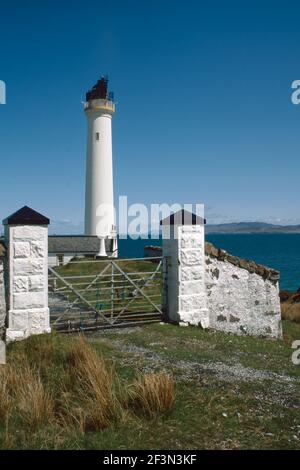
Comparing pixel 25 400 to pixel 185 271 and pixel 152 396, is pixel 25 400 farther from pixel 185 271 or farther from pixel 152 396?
pixel 185 271

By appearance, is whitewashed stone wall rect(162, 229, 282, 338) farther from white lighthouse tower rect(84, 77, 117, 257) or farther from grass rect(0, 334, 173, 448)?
white lighthouse tower rect(84, 77, 117, 257)

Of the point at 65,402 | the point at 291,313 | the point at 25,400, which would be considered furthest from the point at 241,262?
the point at 25,400

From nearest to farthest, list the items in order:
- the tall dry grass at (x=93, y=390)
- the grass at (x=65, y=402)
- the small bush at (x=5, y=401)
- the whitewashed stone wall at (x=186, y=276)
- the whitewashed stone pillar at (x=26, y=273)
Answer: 1. the grass at (x=65, y=402)
2. the tall dry grass at (x=93, y=390)
3. the small bush at (x=5, y=401)
4. the whitewashed stone pillar at (x=26, y=273)
5. the whitewashed stone wall at (x=186, y=276)

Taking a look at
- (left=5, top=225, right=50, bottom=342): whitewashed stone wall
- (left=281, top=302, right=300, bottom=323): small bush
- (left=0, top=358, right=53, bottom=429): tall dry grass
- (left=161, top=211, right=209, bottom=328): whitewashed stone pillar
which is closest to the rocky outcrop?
(left=161, top=211, right=209, bottom=328): whitewashed stone pillar

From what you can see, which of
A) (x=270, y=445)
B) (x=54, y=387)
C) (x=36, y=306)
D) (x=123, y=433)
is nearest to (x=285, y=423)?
(x=270, y=445)

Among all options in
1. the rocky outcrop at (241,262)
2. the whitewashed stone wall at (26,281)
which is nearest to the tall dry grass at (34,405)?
the whitewashed stone wall at (26,281)

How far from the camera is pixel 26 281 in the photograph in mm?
8242

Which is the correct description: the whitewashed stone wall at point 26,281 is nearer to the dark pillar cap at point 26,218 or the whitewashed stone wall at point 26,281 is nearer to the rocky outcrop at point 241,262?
the dark pillar cap at point 26,218

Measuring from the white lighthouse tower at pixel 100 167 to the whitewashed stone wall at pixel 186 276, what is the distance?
79.5 ft

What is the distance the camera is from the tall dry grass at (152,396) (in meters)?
4.77

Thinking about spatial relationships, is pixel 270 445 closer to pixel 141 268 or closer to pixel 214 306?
pixel 214 306

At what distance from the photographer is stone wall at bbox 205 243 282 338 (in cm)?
1035

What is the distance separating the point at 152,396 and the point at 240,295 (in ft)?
20.8

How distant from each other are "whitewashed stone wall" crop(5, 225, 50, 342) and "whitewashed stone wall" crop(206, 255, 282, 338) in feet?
12.7
